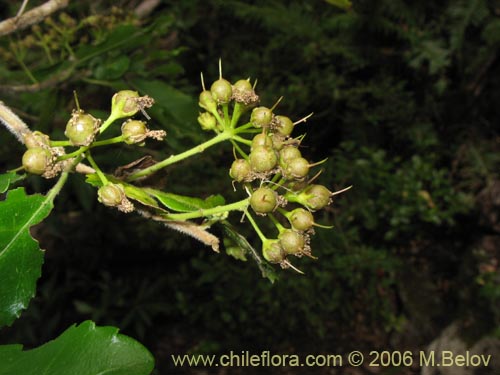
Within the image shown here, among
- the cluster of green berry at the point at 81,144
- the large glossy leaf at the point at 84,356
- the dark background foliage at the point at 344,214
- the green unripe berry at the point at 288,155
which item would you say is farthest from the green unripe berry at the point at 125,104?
the dark background foliage at the point at 344,214

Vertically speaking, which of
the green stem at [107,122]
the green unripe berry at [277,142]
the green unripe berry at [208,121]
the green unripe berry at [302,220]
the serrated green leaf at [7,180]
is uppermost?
the green unripe berry at [277,142]

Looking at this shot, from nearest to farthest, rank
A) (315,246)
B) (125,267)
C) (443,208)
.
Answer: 1. (315,246)
2. (443,208)
3. (125,267)

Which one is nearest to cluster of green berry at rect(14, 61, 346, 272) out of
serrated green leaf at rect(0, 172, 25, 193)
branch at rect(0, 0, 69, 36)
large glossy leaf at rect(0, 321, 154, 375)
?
serrated green leaf at rect(0, 172, 25, 193)

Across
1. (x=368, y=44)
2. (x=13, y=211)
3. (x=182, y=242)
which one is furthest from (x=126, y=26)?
(x=368, y=44)

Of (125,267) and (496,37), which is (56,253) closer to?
(125,267)

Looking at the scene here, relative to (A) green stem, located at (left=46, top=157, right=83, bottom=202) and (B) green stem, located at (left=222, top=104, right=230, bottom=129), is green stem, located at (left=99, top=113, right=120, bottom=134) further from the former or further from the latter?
(B) green stem, located at (left=222, top=104, right=230, bottom=129)

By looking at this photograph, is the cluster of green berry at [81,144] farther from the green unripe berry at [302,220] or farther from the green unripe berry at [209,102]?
the green unripe berry at [302,220]
